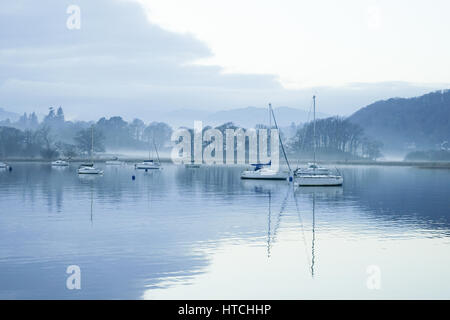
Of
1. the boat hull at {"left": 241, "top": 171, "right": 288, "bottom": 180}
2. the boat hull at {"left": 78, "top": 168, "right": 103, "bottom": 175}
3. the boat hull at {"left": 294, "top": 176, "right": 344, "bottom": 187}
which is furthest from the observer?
the boat hull at {"left": 78, "top": 168, "right": 103, "bottom": 175}

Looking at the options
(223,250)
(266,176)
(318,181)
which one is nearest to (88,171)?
(266,176)

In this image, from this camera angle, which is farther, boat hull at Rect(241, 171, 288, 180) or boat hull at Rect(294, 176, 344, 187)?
boat hull at Rect(241, 171, 288, 180)

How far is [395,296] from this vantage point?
814 inches

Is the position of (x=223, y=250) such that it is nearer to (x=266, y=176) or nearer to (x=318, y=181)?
(x=318, y=181)

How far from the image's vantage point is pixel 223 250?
94.1 ft

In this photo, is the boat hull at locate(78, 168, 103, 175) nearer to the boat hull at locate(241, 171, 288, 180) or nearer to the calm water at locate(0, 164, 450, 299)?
the boat hull at locate(241, 171, 288, 180)

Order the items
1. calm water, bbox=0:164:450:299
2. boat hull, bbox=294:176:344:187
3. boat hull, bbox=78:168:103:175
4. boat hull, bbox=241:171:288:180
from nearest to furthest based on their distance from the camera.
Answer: calm water, bbox=0:164:450:299, boat hull, bbox=294:176:344:187, boat hull, bbox=241:171:288:180, boat hull, bbox=78:168:103:175

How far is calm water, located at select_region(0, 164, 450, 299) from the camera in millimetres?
21312

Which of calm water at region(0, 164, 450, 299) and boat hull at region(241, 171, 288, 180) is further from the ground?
boat hull at region(241, 171, 288, 180)

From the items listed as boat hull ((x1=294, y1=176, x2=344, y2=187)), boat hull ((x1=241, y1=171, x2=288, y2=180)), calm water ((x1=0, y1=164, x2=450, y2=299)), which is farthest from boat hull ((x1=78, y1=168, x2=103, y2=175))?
calm water ((x1=0, y1=164, x2=450, y2=299))

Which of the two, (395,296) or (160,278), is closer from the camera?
(395,296)
